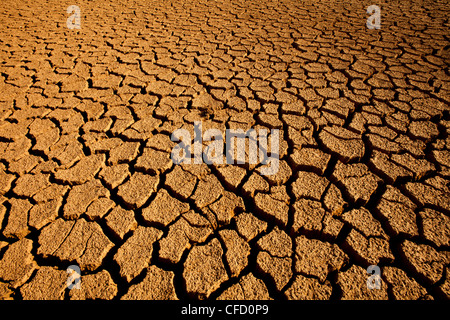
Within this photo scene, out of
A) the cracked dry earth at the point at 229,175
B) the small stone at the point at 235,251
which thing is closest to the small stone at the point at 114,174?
the cracked dry earth at the point at 229,175

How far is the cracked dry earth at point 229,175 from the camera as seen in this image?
1.09m

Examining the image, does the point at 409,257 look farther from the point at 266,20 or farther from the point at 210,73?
the point at 266,20

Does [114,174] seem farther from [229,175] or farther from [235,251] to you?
[235,251]

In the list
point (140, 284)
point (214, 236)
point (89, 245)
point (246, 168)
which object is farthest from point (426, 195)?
point (89, 245)

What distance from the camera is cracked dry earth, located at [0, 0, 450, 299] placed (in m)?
1.09

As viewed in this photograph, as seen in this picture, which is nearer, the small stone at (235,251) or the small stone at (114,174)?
the small stone at (235,251)

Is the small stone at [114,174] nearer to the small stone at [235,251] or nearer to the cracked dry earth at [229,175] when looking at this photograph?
the cracked dry earth at [229,175]

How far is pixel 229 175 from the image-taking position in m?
1.52

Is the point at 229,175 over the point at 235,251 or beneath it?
over

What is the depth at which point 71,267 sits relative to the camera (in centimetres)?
112

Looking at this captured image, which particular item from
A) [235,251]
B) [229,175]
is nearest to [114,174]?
[229,175]

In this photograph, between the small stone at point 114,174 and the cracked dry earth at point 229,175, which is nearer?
the cracked dry earth at point 229,175

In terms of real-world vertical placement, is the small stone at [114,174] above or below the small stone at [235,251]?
above

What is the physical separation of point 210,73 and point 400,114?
1813mm
